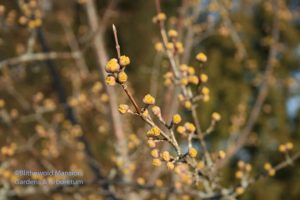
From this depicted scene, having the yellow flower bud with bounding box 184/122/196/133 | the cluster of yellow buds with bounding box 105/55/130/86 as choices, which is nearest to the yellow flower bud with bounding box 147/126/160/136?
the cluster of yellow buds with bounding box 105/55/130/86

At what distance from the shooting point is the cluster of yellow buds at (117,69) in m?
1.05

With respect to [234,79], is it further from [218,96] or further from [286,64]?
[286,64]

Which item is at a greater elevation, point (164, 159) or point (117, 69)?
point (117, 69)

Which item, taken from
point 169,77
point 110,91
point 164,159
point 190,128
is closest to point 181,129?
point 190,128

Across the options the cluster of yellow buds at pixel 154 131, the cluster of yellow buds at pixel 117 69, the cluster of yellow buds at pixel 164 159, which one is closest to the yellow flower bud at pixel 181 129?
the cluster of yellow buds at pixel 164 159

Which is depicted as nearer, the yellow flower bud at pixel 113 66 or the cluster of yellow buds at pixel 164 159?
the yellow flower bud at pixel 113 66

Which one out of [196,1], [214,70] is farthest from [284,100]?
[196,1]

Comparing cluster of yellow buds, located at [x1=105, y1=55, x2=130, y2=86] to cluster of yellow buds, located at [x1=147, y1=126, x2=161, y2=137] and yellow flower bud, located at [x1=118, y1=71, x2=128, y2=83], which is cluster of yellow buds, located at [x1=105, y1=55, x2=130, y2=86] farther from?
cluster of yellow buds, located at [x1=147, y1=126, x2=161, y2=137]

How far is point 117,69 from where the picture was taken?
106 cm

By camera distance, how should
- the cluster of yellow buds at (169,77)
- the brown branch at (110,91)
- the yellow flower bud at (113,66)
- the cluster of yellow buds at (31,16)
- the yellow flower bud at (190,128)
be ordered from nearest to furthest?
1. the yellow flower bud at (113,66)
2. the yellow flower bud at (190,128)
3. the cluster of yellow buds at (169,77)
4. the cluster of yellow buds at (31,16)
5. the brown branch at (110,91)

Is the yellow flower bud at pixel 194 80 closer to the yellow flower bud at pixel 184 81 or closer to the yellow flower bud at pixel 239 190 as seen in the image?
the yellow flower bud at pixel 184 81

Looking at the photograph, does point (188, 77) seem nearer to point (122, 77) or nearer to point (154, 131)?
point (154, 131)

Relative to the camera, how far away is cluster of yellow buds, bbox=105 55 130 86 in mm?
1048

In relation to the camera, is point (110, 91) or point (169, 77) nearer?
point (169, 77)
